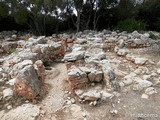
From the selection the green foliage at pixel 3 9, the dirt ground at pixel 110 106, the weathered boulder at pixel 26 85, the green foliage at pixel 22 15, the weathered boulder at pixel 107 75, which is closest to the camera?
the dirt ground at pixel 110 106

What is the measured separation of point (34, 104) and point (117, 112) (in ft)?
5.76

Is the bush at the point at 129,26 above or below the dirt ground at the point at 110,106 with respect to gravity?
above

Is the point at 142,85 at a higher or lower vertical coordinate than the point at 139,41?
lower

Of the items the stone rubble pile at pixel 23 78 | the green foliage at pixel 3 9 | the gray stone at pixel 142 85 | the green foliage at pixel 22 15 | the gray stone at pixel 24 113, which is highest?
the green foliage at pixel 3 9

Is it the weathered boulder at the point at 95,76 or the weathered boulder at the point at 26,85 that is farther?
the weathered boulder at the point at 95,76

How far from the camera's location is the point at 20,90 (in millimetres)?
4395

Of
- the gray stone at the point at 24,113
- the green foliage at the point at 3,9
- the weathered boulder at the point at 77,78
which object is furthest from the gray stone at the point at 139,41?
the green foliage at the point at 3,9

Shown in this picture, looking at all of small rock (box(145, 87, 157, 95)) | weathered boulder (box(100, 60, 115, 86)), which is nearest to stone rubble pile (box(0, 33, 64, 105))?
weathered boulder (box(100, 60, 115, 86))

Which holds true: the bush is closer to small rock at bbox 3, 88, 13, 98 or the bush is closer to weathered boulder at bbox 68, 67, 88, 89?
weathered boulder at bbox 68, 67, 88, 89

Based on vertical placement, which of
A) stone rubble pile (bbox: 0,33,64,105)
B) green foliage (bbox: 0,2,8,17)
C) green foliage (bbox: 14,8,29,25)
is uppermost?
green foliage (bbox: 0,2,8,17)

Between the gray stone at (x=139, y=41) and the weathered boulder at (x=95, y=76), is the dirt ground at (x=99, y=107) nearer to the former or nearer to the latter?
the weathered boulder at (x=95, y=76)

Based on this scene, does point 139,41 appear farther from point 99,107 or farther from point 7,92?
point 7,92

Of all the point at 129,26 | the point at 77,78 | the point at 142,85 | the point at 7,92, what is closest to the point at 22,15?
the point at 129,26

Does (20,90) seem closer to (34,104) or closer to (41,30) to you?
(34,104)
